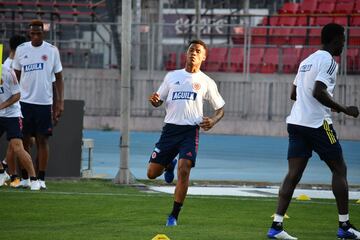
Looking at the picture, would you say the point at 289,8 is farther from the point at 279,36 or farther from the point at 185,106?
the point at 185,106

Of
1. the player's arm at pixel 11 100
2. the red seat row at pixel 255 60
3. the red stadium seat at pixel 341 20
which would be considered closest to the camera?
the player's arm at pixel 11 100

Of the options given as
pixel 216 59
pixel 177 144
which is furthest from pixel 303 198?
A: pixel 216 59

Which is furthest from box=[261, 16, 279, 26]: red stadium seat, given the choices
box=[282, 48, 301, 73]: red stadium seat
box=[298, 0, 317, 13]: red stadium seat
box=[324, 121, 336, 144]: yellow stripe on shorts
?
box=[324, 121, 336, 144]: yellow stripe on shorts

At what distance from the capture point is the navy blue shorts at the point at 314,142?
10883 mm

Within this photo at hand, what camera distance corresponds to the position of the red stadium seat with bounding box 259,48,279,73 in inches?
1230

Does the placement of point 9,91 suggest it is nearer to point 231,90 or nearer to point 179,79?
point 179,79

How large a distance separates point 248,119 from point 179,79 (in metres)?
19.2

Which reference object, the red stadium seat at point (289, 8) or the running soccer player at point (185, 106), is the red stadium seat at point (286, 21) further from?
the running soccer player at point (185, 106)

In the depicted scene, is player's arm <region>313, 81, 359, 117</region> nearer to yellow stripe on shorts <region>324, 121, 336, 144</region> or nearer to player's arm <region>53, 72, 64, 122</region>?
yellow stripe on shorts <region>324, 121, 336, 144</region>

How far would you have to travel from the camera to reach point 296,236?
1105 cm

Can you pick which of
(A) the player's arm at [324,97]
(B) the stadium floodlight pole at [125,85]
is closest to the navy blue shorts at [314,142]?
(A) the player's arm at [324,97]

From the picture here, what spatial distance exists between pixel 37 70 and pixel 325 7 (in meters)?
19.0

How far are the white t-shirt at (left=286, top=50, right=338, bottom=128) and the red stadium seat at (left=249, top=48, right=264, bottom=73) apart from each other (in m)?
20.4

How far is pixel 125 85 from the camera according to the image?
1725cm
